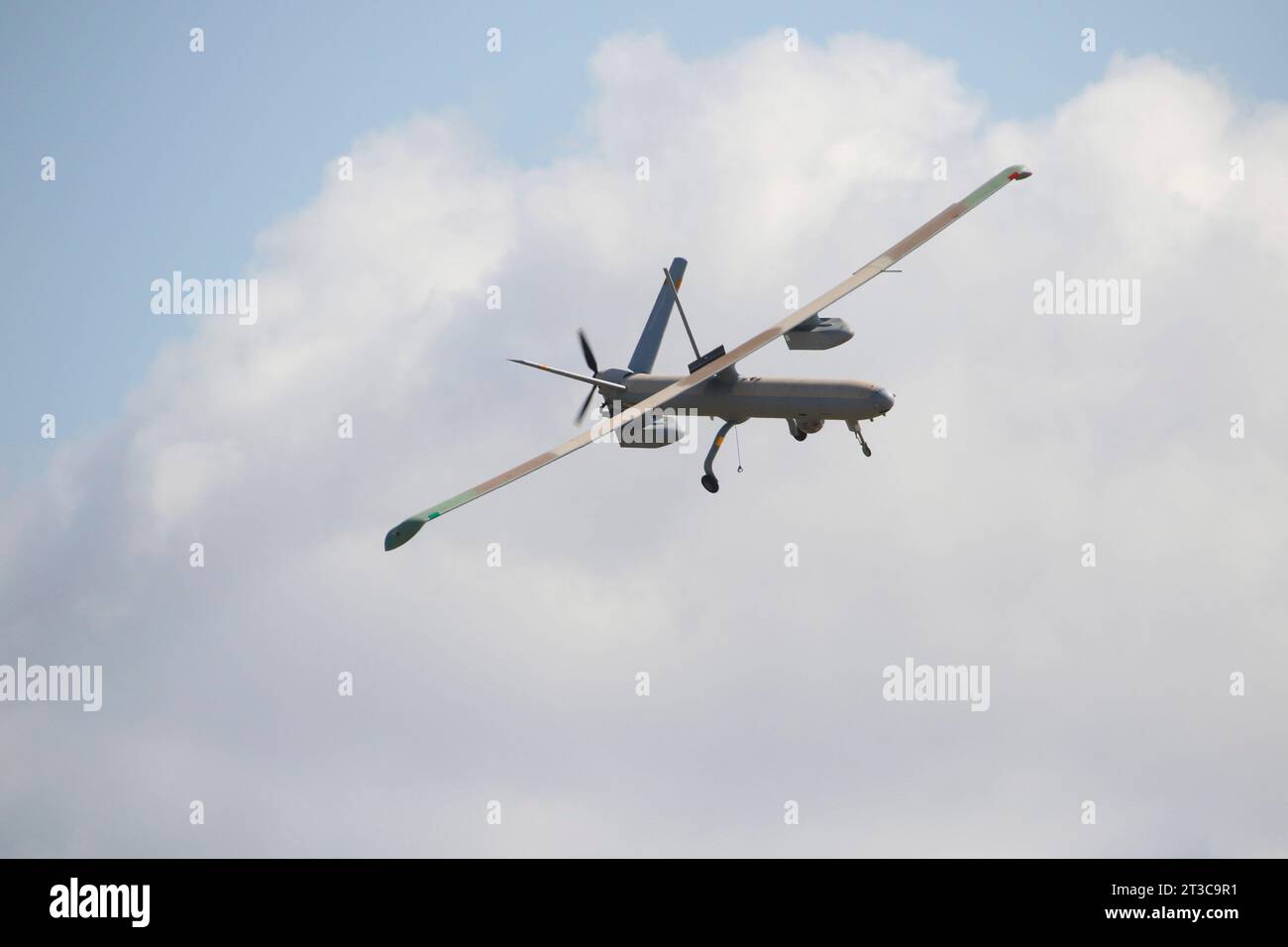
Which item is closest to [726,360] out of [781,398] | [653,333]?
[781,398]

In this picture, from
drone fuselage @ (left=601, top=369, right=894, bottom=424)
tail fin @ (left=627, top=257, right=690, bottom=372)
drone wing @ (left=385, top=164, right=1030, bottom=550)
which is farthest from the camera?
tail fin @ (left=627, top=257, right=690, bottom=372)

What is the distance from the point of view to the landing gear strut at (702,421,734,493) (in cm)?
6297

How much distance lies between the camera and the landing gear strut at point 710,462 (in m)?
63.0

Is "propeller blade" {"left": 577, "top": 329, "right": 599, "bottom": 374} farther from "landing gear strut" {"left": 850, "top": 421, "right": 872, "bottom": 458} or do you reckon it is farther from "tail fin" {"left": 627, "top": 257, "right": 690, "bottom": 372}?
"landing gear strut" {"left": 850, "top": 421, "right": 872, "bottom": 458}

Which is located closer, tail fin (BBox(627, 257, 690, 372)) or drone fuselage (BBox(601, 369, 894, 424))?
drone fuselage (BBox(601, 369, 894, 424))

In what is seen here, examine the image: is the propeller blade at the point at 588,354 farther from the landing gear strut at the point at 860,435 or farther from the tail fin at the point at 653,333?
the landing gear strut at the point at 860,435

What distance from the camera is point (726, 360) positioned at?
62.7m

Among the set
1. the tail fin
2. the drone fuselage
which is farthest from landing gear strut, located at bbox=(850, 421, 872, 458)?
the tail fin

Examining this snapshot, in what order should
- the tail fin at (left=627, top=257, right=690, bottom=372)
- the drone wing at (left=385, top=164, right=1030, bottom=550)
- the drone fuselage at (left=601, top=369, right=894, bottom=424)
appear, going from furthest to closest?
the tail fin at (left=627, top=257, right=690, bottom=372) → the drone fuselage at (left=601, top=369, right=894, bottom=424) → the drone wing at (left=385, top=164, right=1030, bottom=550)

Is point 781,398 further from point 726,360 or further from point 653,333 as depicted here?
point 653,333

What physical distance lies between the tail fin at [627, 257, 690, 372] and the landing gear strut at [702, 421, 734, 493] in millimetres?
5891

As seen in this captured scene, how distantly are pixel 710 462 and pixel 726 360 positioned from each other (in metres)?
3.25
